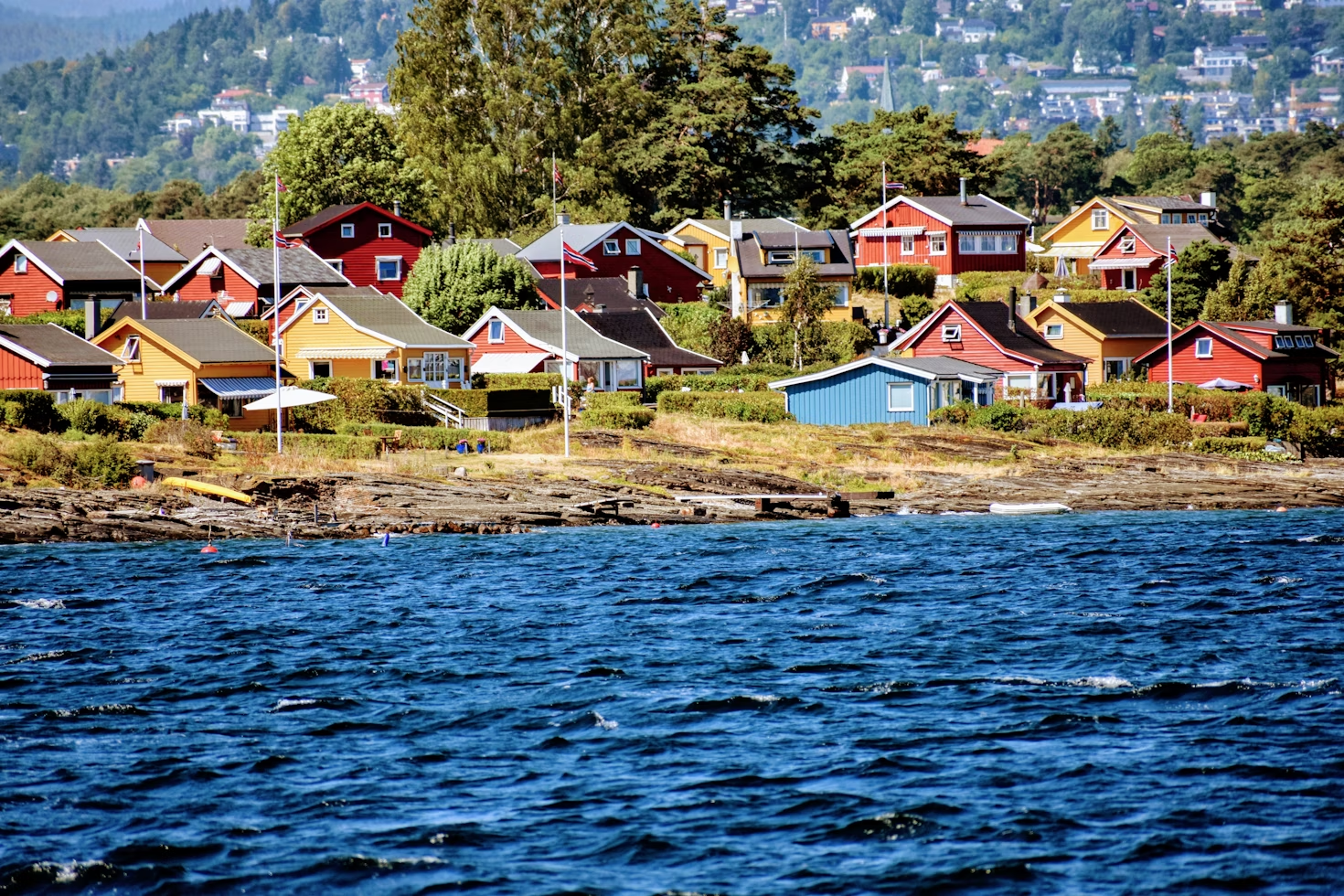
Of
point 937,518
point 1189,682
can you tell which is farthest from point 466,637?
point 937,518

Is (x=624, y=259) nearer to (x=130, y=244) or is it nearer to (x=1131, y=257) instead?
(x=130, y=244)

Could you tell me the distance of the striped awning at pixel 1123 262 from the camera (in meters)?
109

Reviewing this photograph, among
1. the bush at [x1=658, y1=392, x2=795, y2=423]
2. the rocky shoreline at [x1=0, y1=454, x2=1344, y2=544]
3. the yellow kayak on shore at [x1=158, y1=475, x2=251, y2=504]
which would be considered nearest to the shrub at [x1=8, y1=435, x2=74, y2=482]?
the rocky shoreline at [x1=0, y1=454, x2=1344, y2=544]

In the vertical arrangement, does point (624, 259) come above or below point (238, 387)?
above

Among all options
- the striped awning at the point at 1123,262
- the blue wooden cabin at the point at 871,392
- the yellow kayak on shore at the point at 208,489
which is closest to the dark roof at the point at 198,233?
the blue wooden cabin at the point at 871,392

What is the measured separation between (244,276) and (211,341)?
65.4ft

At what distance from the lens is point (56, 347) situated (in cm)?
6719

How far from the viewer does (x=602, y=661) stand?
108 feet

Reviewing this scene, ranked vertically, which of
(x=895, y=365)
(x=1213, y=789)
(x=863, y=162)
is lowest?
(x=1213, y=789)

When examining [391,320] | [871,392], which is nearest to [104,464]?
[391,320]

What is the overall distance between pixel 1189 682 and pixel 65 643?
2330 cm

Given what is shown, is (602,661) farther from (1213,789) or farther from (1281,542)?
(1281,542)

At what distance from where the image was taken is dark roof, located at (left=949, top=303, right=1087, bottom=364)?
7706cm

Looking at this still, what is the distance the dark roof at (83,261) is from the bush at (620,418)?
39.1 m
